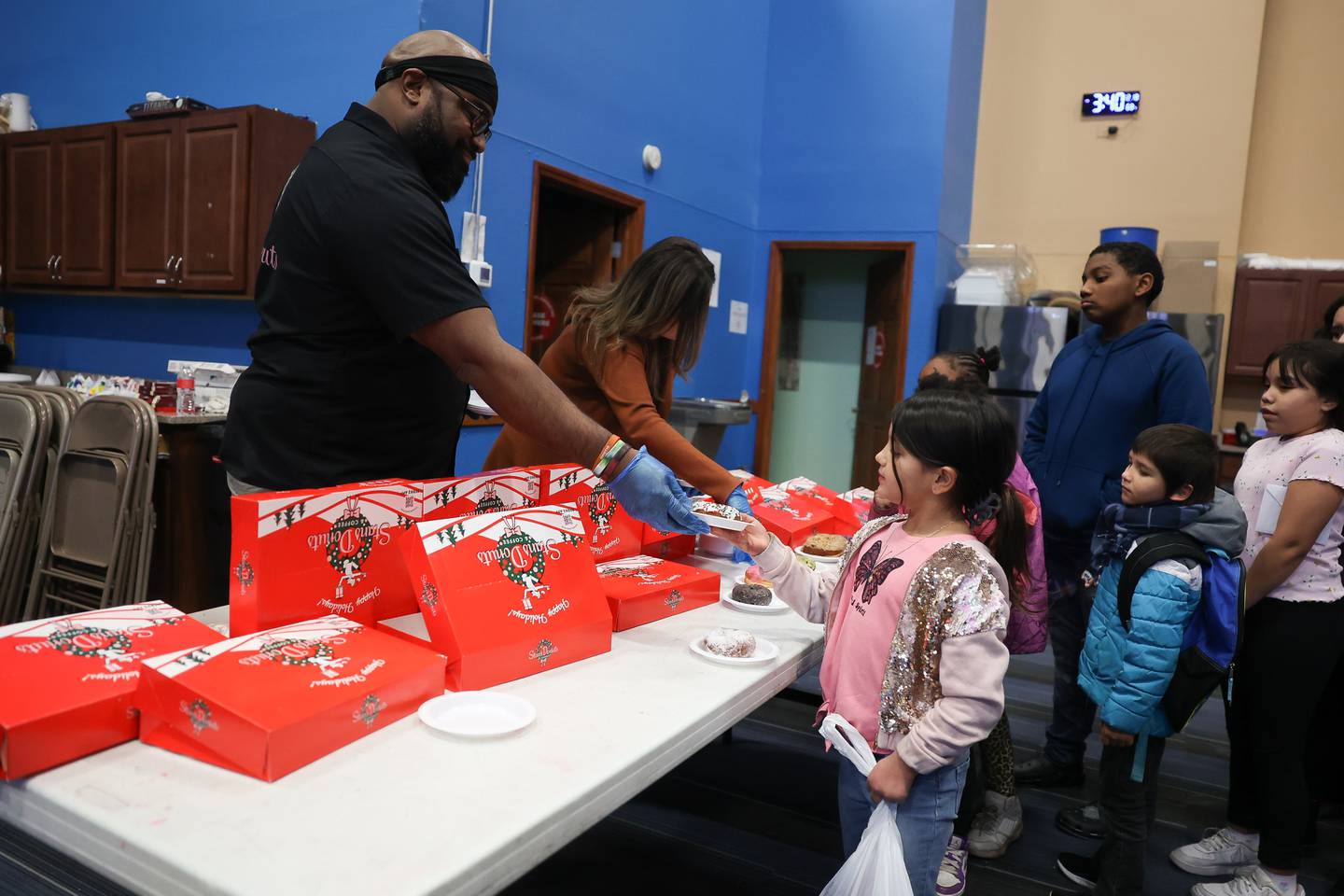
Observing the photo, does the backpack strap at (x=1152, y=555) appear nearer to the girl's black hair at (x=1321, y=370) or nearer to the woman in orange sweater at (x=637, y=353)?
the girl's black hair at (x=1321, y=370)

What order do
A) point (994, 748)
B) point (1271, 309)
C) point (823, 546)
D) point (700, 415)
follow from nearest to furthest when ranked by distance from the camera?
point (823, 546), point (994, 748), point (700, 415), point (1271, 309)

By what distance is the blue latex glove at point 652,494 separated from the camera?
1.41m

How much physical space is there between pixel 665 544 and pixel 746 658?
608 millimetres

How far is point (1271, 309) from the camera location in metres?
5.48

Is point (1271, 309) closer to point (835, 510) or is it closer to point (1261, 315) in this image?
point (1261, 315)

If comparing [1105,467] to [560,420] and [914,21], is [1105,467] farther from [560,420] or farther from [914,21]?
[914,21]

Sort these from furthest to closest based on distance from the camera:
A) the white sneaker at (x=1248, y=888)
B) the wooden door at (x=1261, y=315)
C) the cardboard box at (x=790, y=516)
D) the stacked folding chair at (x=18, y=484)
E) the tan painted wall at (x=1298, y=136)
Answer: the tan painted wall at (x=1298, y=136) < the wooden door at (x=1261, y=315) < the stacked folding chair at (x=18, y=484) < the cardboard box at (x=790, y=516) < the white sneaker at (x=1248, y=888)

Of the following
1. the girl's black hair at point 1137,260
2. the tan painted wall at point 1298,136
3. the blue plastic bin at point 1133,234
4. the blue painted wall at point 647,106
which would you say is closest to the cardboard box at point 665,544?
the girl's black hair at point 1137,260

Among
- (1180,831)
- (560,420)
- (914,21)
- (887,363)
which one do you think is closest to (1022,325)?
(887,363)

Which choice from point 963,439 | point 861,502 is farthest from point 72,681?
point 861,502

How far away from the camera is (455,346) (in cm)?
132

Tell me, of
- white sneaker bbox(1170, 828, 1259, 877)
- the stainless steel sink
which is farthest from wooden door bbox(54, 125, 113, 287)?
white sneaker bbox(1170, 828, 1259, 877)

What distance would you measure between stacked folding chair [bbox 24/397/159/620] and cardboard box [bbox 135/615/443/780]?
1.67m

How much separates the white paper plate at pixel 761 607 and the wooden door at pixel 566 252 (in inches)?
127
